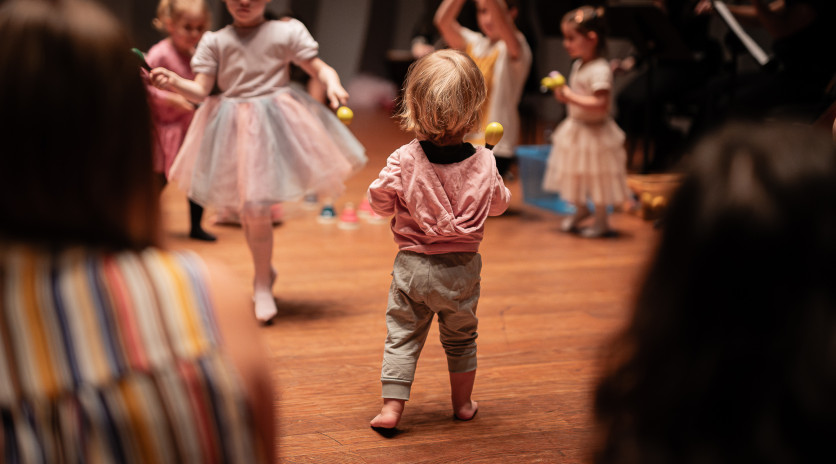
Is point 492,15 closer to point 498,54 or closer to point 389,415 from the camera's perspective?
point 498,54

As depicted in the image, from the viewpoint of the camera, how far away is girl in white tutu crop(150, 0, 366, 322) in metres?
2.79

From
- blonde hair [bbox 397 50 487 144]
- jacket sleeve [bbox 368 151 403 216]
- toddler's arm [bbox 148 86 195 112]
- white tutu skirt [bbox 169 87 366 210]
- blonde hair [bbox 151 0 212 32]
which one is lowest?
toddler's arm [bbox 148 86 195 112]

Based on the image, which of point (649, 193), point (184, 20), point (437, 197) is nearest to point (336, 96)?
point (437, 197)

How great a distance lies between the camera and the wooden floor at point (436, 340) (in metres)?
2.06

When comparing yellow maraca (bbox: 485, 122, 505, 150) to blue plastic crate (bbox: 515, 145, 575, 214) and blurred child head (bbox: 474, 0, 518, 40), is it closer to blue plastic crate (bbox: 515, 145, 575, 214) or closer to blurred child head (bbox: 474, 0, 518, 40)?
blurred child head (bbox: 474, 0, 518, 40)

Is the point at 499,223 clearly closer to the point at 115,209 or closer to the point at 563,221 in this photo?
the point at 563,221

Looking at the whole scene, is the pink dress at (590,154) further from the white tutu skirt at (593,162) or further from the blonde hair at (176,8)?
the blonde hair at (176,8)

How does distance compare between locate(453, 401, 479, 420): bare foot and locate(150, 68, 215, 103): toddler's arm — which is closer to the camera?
locate(453, 401, 479, 420): bare foot

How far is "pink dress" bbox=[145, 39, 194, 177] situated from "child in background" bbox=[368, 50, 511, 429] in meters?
1.89

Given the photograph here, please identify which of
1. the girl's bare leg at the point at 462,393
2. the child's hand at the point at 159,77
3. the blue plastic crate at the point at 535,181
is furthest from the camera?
the blue plastic crate at the point at 535,181

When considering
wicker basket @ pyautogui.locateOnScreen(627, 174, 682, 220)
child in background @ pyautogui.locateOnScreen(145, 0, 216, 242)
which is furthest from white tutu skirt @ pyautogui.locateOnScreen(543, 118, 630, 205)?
child in background @ pyautogui.locateOnScreen(145, 0, 216, 242)

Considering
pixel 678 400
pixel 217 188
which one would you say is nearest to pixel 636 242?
pixel 217 188

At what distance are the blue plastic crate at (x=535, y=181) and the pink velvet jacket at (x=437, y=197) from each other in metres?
3.08

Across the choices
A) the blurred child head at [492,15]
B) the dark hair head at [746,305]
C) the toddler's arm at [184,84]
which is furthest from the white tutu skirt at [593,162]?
the dark hair head at [746,305]
